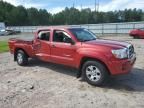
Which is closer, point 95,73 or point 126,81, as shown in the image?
point 95,73

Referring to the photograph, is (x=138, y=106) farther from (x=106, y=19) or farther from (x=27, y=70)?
(x=106, y=19)

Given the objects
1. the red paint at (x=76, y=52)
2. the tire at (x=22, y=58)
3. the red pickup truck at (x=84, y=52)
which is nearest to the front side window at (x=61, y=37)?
the red pickup truck at (x=84, y=52)

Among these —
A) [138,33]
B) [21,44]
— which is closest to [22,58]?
[21,44]

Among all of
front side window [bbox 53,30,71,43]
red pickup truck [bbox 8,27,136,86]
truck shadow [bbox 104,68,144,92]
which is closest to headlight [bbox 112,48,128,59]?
red pickup truck [bbox 8,27,136,86]

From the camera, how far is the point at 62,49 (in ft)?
29.0

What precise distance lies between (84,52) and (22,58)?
412cm

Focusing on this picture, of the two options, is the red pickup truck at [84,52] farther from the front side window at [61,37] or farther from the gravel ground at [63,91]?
the gravel ground at [63,91]

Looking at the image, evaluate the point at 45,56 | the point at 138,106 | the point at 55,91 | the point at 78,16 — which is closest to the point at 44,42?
the point at 45,56

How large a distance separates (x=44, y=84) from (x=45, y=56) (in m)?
1.75

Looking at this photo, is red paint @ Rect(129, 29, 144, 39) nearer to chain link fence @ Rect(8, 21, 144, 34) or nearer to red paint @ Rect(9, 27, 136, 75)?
chain link fence @ Rect(8, 21, 144, 34)

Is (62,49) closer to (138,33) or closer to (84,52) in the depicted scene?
(84,52)

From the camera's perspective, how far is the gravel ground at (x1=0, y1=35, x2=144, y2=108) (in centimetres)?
643

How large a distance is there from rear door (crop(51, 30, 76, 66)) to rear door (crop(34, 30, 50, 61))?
0.32m

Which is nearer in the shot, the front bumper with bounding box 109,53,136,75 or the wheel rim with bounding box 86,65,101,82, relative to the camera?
the front bumper with bounding box 109,53,136,75
